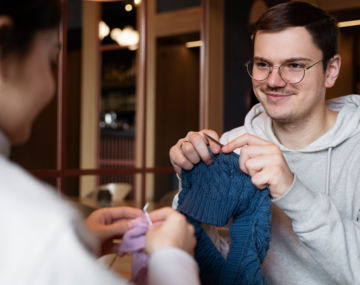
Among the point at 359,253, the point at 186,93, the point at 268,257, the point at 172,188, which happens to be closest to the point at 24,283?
the point at 359,253

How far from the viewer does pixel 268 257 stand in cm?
137

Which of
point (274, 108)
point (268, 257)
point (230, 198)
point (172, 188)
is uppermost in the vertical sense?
point (274, 108)

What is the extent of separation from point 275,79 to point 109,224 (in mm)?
763

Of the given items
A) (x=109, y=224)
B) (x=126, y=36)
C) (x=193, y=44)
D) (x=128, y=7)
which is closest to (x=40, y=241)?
(x=109, y=224)

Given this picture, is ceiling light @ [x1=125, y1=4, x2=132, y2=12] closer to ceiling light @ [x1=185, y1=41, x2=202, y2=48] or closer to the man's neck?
ceiling light @ [x1=185, y1=41, x2=202, y2=48]

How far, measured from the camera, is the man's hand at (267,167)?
102 centimetres

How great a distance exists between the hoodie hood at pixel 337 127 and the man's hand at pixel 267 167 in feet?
1.21

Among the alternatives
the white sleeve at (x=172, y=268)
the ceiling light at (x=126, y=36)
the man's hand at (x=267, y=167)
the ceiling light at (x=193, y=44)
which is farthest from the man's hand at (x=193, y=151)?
the ceiling light at (x=126, y=36)

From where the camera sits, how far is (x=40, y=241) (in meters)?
0.43

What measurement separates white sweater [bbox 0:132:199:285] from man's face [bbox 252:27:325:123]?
3.40 ft

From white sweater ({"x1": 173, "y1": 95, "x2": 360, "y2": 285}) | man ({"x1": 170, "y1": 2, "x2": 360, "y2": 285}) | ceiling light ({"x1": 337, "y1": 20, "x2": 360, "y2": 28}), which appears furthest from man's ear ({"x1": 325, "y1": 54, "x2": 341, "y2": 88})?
ceiling light ({"x1": 337, "y1": 20, "x2": 360, "y2": 28})

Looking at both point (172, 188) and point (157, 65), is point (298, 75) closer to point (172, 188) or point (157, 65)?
point (172, 188)

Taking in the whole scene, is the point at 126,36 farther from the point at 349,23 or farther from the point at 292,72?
the point at 292,72

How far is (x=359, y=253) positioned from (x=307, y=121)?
488 mm
